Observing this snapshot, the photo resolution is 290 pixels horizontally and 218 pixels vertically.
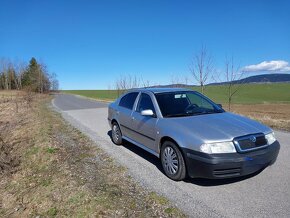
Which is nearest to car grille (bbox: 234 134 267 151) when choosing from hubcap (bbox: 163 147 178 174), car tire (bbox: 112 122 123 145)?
hubcap (bbox: 163 147 178 174)

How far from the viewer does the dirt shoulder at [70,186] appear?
13.2 feet

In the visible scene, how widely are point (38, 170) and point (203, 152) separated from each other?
433 centimetres

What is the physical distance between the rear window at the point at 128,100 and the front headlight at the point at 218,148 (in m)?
3.01

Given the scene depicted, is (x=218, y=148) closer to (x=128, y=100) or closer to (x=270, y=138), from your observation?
(x=270, y=138)

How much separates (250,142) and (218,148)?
55cm

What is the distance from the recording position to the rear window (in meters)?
6.86

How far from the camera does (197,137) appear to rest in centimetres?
426

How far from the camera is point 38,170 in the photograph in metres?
6.54

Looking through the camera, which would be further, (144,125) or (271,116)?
(271,116)

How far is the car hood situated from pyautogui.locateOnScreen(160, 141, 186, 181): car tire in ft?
1.21

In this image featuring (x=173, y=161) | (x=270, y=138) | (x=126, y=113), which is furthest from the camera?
(x=126, y=113)

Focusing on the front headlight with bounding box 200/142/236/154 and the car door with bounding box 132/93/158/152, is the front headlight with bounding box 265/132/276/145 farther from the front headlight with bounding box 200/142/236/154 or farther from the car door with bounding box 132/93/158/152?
the car door with bounding box 132/93/158/152

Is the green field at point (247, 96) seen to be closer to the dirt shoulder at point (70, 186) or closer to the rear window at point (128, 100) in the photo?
the rear window at point (128, 100)

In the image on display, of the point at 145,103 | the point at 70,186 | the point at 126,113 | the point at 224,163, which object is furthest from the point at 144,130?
the point at 224,163
